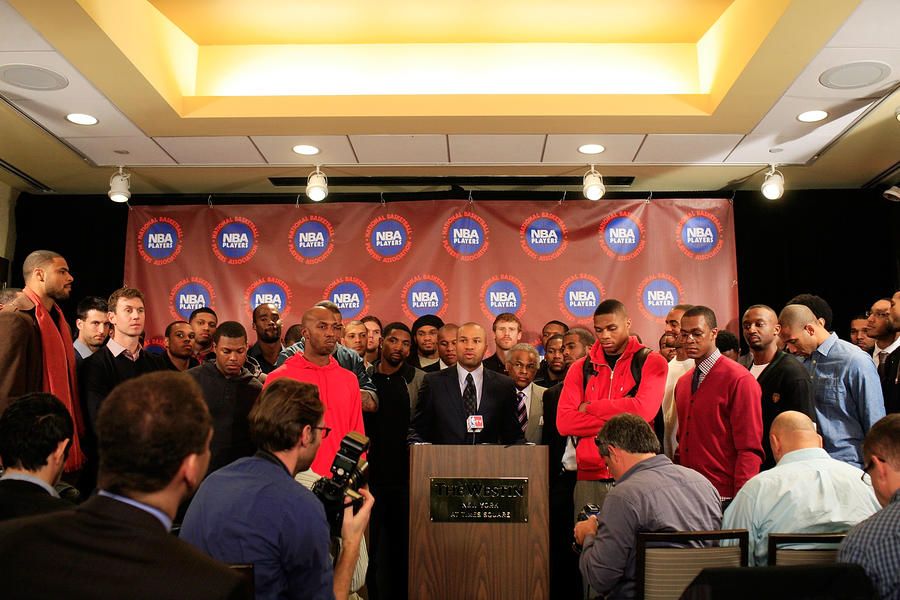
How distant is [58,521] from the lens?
1.40m

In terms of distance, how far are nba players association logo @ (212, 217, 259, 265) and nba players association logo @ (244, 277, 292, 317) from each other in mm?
273

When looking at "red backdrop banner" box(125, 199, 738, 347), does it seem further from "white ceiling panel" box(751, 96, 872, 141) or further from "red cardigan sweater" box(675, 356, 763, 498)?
"red cardigan sweater" box(675, 356, 763, 498)

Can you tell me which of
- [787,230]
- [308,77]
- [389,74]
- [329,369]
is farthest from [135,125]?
[787,230]

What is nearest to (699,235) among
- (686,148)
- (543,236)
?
(686,148)

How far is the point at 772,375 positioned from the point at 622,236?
2620mm

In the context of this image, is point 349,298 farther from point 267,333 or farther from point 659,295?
point 659,295

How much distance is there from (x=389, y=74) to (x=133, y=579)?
456 cm

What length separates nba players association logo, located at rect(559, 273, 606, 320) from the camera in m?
6.84

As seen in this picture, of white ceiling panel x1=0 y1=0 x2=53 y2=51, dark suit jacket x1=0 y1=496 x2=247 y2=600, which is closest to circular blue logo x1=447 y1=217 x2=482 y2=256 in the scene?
white ceiling panel x1=0 y1=0 x2=53 y2=51

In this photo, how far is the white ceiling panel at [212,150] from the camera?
18.9 feet

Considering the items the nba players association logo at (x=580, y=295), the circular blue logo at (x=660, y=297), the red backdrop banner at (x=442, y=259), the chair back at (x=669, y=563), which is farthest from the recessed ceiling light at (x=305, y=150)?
the chair back at (x=669, y=563)

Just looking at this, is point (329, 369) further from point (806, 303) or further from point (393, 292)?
point (806, 303)

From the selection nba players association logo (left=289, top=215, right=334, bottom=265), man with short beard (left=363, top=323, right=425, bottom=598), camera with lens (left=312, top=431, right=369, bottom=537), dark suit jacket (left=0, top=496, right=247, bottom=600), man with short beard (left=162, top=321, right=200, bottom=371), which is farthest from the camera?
nba players association logo (left=289, top=215, right=334, bottom=265)

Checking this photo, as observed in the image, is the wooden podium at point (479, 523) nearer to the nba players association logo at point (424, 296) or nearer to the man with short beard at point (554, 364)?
the man with short beard at point (554, 364)
